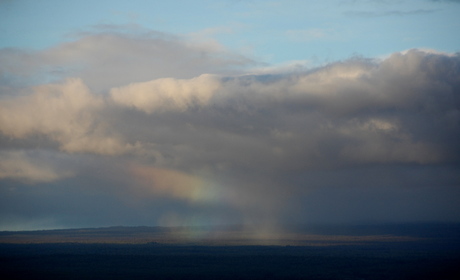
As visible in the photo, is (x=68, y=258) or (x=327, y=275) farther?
(x=68, y=258)

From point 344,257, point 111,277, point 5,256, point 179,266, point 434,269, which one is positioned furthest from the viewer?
point 5,256

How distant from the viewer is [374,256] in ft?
533

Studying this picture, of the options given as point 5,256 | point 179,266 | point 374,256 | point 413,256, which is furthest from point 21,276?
point 413,256

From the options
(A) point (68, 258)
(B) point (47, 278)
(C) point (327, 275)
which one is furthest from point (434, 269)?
(A) point (68, 258)

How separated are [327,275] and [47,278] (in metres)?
56.7

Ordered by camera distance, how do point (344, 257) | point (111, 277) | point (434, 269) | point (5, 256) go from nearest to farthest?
point (111, 277)
point (434, 269)
point (344, 257)
point (5, 256)

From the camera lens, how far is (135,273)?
4818 inches

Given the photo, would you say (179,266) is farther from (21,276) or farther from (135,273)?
(21,276)

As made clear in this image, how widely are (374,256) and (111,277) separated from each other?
264 ft

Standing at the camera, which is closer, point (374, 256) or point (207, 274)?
point (207, 274)

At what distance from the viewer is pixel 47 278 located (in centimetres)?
11556

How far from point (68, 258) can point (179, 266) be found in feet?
136

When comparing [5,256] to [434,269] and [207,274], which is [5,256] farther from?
[434,269]

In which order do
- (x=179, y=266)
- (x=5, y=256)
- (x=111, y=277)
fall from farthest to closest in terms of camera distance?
(x=5, y=256), (x=179, y=266), (x=111, y=277)
